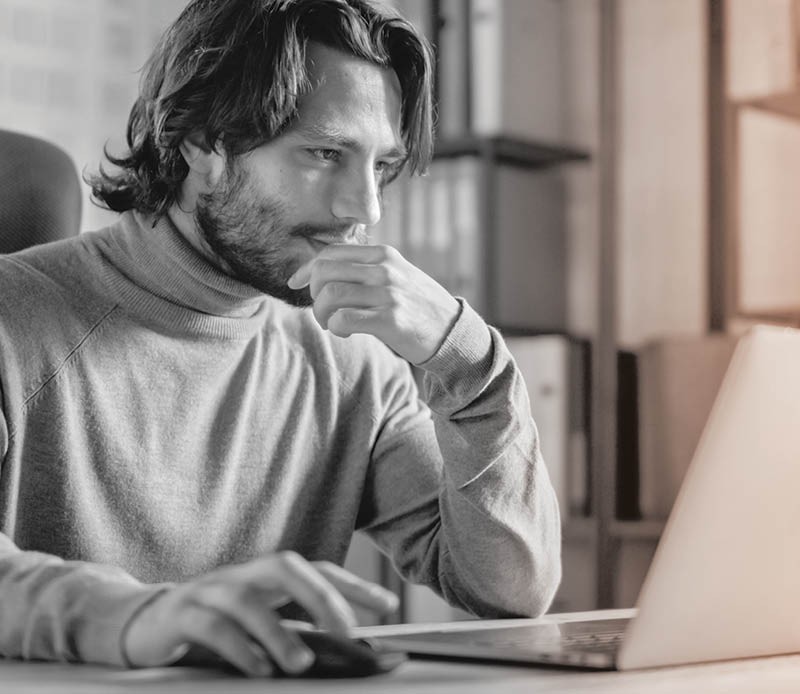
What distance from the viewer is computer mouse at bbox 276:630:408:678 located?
2.12 feet

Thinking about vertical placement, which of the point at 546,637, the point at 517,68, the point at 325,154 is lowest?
the point at 546,637

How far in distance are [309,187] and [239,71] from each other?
0.18 m

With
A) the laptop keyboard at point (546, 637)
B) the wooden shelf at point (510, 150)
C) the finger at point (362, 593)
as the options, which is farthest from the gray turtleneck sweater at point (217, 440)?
the wooden shelf at point (510, 150)

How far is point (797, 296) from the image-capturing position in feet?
8.70

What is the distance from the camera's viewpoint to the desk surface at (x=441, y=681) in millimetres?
617

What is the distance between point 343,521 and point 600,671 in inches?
27.2

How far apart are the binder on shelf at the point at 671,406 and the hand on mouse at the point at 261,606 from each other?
203 cm

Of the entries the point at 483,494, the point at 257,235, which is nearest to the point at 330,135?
the point at 257,235

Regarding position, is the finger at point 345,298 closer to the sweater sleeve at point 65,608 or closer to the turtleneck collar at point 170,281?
the turtleneck collar at point 170,281

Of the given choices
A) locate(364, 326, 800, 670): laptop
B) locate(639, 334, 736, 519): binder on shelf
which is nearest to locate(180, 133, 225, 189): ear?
locate(364, 326, 800, 670): laptop

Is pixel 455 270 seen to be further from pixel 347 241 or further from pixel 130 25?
pixel 347 241

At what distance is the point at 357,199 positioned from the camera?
4.21 ft

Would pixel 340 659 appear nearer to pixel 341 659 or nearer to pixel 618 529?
pixel 341 659

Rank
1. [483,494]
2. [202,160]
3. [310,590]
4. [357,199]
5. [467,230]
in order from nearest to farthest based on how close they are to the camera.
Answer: [310,590]
[483,494]
[357,199]
[202,160]
[467,230]
